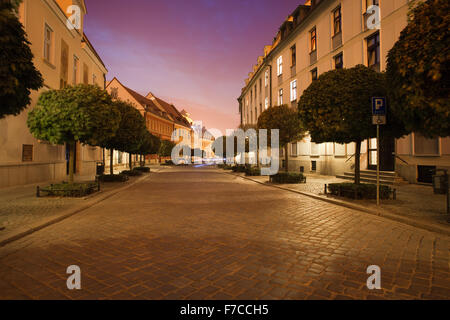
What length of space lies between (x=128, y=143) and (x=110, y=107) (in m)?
6.79

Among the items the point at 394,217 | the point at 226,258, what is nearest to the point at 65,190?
the point at 226,258

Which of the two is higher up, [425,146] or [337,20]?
[337,20]

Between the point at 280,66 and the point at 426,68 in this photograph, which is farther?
the point at 280,66

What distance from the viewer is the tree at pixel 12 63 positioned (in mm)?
4605

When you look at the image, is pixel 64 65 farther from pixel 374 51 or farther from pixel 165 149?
pixel 165 149

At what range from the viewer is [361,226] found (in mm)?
6188

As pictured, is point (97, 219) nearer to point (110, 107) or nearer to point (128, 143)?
point (110, 107)

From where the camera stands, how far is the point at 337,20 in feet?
69.2

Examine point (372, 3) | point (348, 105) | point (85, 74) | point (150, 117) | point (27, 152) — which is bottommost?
point (27, 152)

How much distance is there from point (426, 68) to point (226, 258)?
17.1ft

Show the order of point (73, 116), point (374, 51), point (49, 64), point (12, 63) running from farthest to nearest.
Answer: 1. point (374, 51)
2. point (49, 64)
3. point (73, 116)
4. point (12, 63)

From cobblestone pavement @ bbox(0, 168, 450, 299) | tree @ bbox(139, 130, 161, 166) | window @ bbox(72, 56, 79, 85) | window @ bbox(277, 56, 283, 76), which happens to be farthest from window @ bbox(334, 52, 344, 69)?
window @ bbox(72, 56, 79, 85)

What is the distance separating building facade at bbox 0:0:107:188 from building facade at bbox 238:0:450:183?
665 inches
